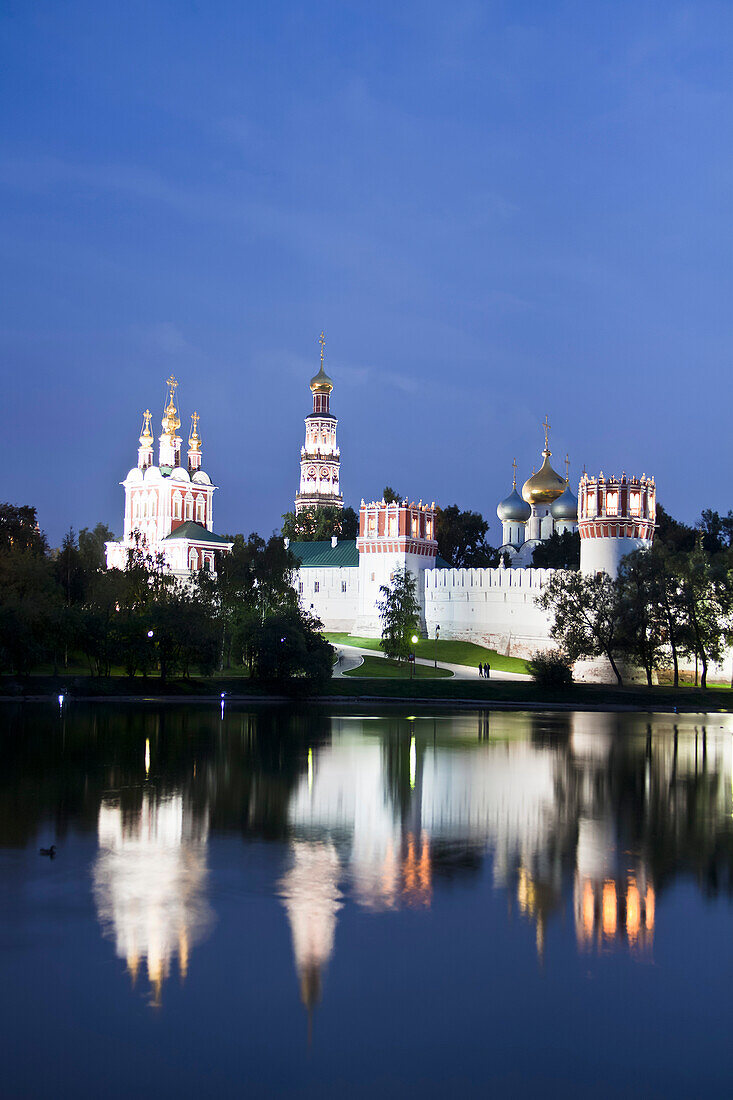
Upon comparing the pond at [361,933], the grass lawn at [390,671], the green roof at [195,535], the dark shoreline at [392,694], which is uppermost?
the green roof at [195,535]

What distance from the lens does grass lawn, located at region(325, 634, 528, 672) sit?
176 ft

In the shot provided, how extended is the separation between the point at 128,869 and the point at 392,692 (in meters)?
29.9

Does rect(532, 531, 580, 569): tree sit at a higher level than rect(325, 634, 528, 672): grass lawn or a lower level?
higher

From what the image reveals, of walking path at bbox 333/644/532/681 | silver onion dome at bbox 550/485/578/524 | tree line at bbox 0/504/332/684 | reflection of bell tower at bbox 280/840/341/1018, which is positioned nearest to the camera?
reflection of bell tower at bbox 280/840/341/1018

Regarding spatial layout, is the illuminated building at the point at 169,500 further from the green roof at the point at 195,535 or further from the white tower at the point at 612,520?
the white tower at the point at 612,520

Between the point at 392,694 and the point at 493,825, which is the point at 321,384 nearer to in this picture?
the point at 392,694

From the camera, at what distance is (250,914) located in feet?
35.0

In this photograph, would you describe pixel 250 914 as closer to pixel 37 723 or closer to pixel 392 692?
pixel 37 723

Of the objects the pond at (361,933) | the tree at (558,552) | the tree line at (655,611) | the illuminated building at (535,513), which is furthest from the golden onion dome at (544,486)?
the pond at (361,933)

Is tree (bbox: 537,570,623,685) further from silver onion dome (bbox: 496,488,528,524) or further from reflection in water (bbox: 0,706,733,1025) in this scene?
silver onion dome (bbox: 496,488,528,524)

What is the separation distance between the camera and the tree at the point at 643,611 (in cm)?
4394

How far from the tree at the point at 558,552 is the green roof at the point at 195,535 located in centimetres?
2390

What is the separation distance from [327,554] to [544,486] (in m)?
17.6

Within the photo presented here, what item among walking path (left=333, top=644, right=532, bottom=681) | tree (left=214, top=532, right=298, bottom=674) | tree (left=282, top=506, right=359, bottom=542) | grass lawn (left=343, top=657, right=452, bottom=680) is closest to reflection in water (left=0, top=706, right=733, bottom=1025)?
grass lawn (left=343, top=657, right=452, bottom=680)
